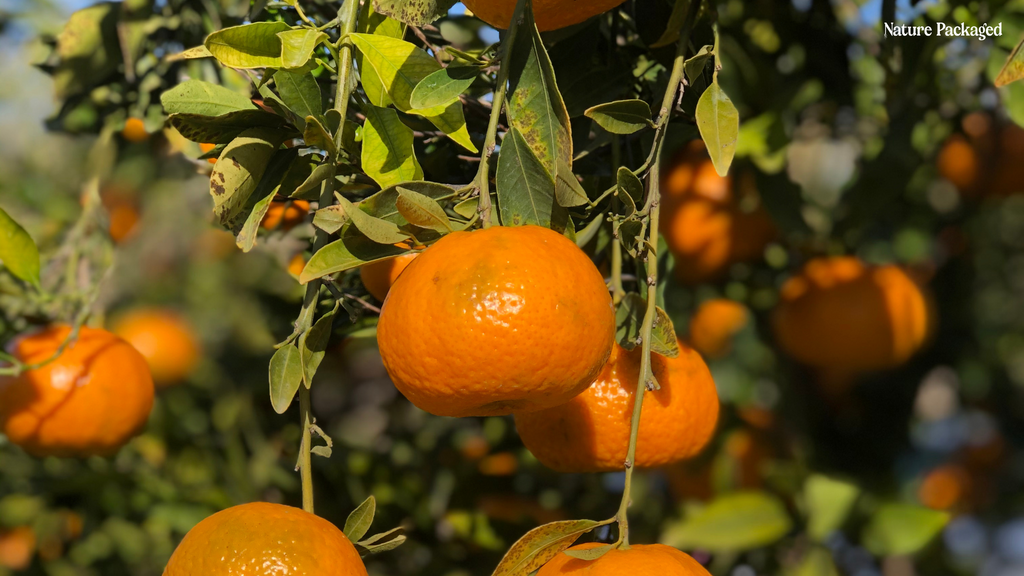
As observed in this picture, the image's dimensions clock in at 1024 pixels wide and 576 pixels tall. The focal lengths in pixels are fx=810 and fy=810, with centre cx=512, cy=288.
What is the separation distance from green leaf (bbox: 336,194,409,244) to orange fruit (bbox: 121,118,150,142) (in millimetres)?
1073

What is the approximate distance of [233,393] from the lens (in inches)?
70.5

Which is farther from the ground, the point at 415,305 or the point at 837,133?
the point at 415,305

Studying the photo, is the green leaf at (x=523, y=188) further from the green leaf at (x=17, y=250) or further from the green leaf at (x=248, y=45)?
the green leaf at (x=17, y=250)

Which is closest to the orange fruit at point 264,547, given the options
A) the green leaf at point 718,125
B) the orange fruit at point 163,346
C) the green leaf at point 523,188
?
the green leaf at point 523,188

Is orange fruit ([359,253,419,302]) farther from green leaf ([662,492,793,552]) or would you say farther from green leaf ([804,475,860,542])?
green leaf ([804,475,860,542])

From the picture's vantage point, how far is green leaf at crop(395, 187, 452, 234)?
503mm

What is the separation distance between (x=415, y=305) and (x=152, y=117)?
870mm

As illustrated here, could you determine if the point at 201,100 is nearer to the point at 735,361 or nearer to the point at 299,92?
the point at 299,92

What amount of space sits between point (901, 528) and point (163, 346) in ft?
5.68

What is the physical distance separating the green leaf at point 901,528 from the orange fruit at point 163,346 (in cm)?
165

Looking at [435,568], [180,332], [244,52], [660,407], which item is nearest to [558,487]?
[435,568]

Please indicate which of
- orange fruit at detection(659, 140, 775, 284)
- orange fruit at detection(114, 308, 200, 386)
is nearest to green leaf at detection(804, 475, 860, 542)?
orange fruit at detection(659, 140, 775, 284)

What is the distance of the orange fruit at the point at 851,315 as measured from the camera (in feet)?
4.36

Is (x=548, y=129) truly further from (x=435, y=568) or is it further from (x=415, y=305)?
(x=435, y=568)
